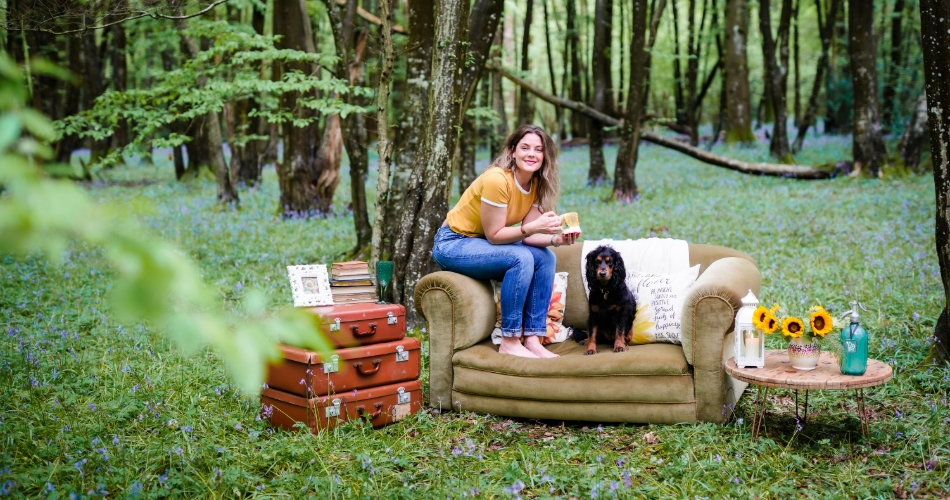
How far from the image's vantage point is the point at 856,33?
45.6 feet

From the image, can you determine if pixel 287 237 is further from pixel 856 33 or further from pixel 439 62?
pixel 856 33

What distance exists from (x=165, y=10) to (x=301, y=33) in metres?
7.29

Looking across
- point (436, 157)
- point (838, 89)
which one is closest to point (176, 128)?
point (436, 157)

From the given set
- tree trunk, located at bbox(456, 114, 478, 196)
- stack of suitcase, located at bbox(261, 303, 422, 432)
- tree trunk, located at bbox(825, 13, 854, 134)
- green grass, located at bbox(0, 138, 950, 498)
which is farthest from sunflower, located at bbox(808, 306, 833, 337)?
tree trunk, located at bbox(825, 13, 854, 134)

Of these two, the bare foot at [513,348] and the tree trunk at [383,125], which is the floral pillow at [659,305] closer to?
the bare foot at [513,348]

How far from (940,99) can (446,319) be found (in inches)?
137

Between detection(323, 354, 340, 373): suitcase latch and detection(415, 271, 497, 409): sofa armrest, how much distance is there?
0.72 metres

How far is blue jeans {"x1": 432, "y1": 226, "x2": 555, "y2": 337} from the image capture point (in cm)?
473

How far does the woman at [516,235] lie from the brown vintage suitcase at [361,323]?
635 mm

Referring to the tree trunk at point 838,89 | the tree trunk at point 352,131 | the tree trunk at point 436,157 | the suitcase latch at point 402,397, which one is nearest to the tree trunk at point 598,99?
the tree trunk at point 352,131

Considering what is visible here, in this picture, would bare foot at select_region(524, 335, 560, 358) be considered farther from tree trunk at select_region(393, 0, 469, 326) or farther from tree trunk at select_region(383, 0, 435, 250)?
tree trunk at select_region(383, 0, 435, 250)

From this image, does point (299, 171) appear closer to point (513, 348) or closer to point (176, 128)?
point (513, 348)

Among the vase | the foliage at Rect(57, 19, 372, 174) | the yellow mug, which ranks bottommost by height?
the vase

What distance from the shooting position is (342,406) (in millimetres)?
4230
